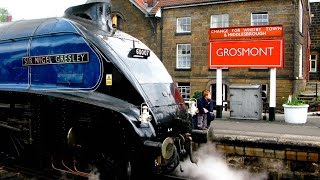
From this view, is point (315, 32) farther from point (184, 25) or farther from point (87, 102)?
point (87, 102)

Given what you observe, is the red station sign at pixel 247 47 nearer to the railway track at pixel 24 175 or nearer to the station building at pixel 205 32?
the station building at pixel 205 32

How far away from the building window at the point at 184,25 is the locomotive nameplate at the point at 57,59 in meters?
16.4

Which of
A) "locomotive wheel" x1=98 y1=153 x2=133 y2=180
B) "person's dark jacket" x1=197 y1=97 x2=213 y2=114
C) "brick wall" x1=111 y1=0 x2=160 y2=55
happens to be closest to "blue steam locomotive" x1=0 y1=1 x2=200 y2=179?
"locomotive wheel" x1=98 y1=153 x2=133 y2=180

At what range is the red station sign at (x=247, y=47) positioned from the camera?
13.4 meters

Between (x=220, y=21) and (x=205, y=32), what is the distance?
1079 mm

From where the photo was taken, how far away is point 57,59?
6.24m

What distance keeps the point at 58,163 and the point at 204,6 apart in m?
17.0

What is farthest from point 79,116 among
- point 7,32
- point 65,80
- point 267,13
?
point 267,13

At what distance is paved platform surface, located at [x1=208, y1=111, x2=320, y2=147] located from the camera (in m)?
8.27

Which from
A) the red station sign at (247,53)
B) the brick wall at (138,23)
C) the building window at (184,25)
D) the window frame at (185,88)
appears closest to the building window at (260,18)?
the building window at (184,25)

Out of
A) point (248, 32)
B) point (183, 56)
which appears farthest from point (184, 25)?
point (248, 32)

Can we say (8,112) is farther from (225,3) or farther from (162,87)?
(225,3)

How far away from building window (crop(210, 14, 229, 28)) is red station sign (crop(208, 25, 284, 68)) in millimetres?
6912

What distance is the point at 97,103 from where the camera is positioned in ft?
18.0
